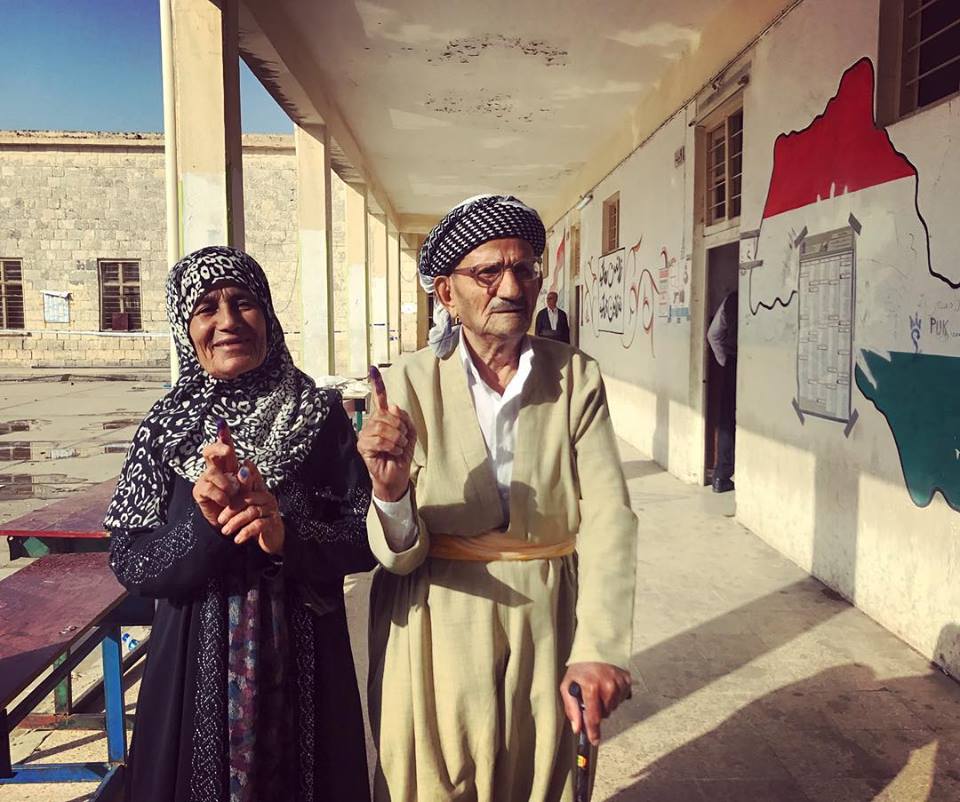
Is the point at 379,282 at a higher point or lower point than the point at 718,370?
higher

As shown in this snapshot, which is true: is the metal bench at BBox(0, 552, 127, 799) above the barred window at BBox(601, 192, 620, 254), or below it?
below

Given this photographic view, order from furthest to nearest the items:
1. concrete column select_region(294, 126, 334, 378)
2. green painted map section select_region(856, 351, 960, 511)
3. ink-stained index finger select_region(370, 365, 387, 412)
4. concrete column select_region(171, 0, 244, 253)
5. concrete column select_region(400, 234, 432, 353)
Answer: concrete column select_region(400, 234, 432, 353) < concrete column select_region(294, 126, 334, 378) < concrete column select_region(171, 0, 244, 253) < green painted map section select_region(856, 351, 960, 511) < ink-stained index finger select_region(370, 365, 387, 412)

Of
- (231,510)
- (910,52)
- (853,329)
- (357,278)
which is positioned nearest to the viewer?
(231,510)

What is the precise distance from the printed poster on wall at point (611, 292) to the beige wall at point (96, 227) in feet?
41.3

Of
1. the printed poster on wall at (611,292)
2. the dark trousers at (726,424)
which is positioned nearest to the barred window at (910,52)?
the dark trousers at (726,424)

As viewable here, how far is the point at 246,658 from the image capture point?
1479 millimetres

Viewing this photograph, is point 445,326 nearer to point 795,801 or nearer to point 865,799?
point 795,801

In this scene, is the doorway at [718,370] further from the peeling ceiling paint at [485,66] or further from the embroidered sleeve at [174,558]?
the embroidered sleeve at [174,558]

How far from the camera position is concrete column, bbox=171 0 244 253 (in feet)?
14.9

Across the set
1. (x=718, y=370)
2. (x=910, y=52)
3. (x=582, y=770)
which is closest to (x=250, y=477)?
(x=582, y=770)

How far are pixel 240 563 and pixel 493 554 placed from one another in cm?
54

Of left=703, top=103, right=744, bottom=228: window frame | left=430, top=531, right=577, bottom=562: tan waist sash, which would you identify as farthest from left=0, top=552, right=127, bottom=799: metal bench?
left=703, top=103, right=744, bottom=228: window frame

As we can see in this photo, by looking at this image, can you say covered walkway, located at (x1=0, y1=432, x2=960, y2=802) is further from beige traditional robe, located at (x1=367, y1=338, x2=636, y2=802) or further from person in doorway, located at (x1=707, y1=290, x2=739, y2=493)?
person in doorway, located at (x1=707, y1=290, x2=739, y2=493)

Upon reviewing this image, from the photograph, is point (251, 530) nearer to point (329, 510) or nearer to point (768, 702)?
point (329, 510)
